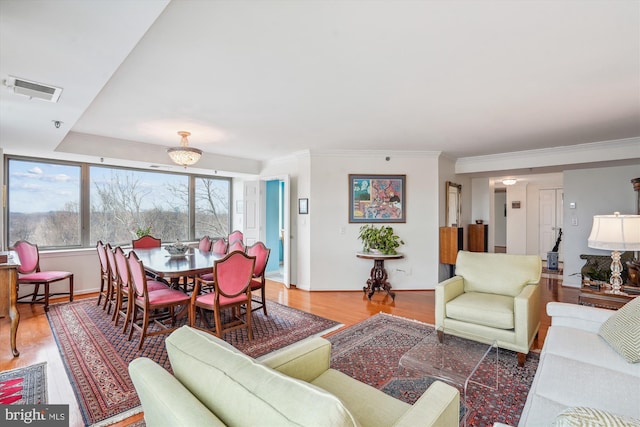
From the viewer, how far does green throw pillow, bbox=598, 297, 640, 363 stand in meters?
1.70

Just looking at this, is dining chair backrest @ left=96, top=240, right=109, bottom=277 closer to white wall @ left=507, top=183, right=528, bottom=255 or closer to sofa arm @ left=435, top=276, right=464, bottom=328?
sofa arm @ left=435, top=276, right=464, bottom=328

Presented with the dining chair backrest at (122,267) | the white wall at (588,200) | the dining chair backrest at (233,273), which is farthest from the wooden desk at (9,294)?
the white wall at (588,200)

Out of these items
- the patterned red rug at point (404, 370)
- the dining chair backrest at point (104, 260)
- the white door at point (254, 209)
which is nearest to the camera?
the patterned red rug at point (404, 370)

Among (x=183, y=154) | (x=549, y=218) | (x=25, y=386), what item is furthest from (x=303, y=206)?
(x=549, y=218)

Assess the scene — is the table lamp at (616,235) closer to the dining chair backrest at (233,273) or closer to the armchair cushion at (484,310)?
the armchair cushion at (484,310)

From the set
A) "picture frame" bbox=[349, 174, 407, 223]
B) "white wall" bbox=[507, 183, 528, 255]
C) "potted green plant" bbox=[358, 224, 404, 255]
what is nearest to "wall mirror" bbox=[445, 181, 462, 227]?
"picture frame" bbox=[349, 174, 407, 223]

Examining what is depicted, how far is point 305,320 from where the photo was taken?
3.70 meters

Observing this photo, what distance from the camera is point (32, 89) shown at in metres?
2.11

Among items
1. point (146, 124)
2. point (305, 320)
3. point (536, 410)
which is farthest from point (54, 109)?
point (536, 410)

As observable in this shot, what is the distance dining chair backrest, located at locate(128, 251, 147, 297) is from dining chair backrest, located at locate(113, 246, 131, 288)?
0.24ft

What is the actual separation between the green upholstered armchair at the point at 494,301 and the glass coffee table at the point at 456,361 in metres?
0.17

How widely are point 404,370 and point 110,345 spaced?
274 centimetres

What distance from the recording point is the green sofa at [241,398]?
0.70 meters

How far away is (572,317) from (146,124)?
4.70 metres
